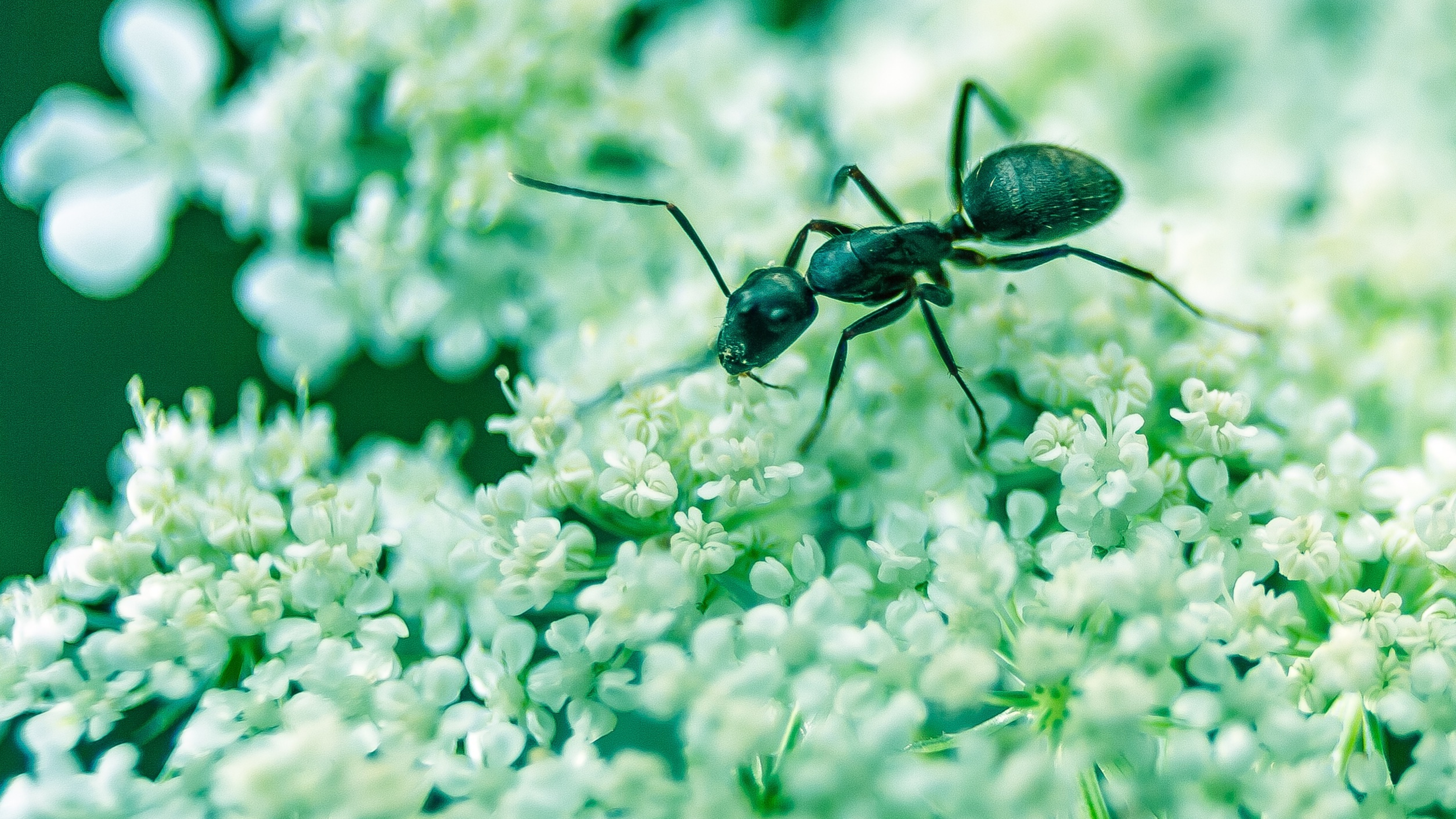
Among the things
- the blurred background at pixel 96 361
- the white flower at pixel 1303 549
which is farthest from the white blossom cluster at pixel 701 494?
the blurred background at pixel 96 361

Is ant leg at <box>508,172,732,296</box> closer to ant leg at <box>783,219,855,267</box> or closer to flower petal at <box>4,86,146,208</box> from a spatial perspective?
ant leg at <box>783,219,855,267</box>

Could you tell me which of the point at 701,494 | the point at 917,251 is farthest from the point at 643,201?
the point at 701,494

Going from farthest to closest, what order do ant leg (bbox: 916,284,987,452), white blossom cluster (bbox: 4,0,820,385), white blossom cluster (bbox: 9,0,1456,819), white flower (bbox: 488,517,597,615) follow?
white blossom cluster (bbox: 4,0,820,385)
ant leg (bbox: 916,284,987,452)
white flower (bbox: 488,517,597,615)
white blossom cluster (bbox: 9,0,1456,819)

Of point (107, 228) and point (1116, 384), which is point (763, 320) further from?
point (107, 228)

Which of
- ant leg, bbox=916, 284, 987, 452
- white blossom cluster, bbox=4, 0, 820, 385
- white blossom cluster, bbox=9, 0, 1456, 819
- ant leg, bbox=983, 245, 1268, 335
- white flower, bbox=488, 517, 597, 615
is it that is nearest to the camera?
white blossom cluster, bbox=9, 0, 1456, 819

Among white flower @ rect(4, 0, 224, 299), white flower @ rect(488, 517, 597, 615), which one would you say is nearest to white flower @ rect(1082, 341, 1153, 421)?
white flower @ rect(488, 517, 597, 615)

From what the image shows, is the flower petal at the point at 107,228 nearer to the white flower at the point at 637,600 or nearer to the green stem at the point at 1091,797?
the white flower at the point at 637,600

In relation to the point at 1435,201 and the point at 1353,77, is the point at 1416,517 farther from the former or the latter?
the point at 1353,77
